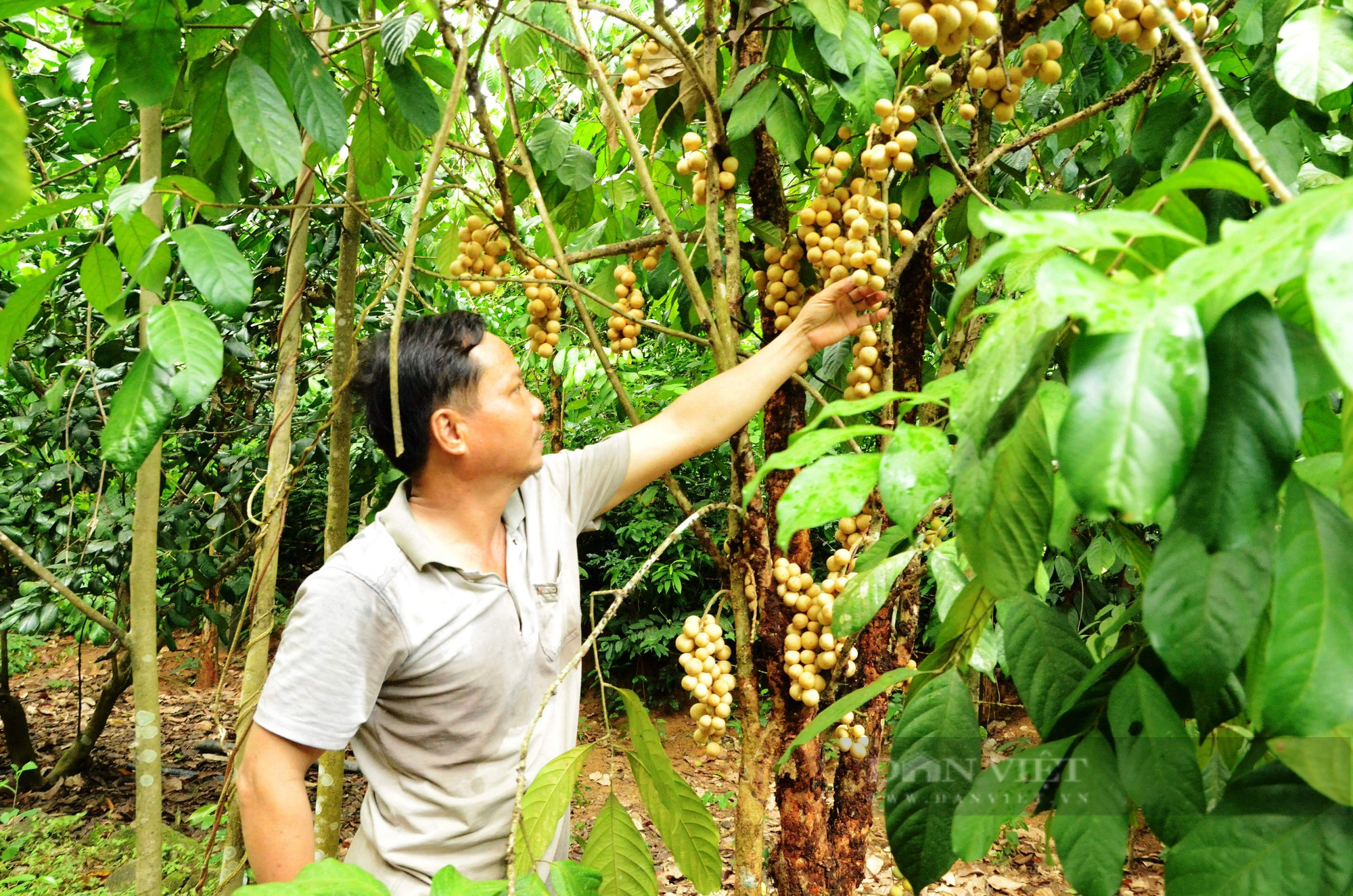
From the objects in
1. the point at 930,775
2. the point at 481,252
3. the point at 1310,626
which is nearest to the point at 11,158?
the point at 1310,626

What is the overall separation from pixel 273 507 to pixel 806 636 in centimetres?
100

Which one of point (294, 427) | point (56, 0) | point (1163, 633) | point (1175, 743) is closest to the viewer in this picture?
point (1163, 633)

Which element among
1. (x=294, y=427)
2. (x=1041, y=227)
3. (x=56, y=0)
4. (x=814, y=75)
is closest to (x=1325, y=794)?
(x=1041, y=227)

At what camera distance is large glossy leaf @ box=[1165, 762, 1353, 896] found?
43cm

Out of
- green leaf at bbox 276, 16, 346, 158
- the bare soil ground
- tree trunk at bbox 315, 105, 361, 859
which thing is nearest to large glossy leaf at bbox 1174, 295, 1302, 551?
green leaf at bbox 276, 16, 346, 158

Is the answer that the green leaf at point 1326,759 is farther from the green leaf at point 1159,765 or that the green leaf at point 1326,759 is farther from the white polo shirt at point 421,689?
the white polo shirt at point 421,689

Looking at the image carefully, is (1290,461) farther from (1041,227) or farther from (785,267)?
(785,267)

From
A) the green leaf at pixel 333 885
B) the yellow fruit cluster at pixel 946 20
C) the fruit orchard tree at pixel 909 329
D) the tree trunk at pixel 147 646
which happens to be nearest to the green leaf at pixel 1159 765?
the fruit orchard tree at pixel 909 329

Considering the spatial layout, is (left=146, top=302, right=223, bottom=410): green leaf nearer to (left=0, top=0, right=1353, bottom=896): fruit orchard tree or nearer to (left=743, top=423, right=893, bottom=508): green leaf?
(left=0, top=0, right=1353, bottom=896): fruit orchard tree

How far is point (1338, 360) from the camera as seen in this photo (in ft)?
0.92

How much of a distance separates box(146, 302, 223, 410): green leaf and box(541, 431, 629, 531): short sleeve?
71cm

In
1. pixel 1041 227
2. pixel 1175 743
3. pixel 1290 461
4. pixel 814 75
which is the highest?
pixel 814 75

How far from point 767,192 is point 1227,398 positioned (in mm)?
1059

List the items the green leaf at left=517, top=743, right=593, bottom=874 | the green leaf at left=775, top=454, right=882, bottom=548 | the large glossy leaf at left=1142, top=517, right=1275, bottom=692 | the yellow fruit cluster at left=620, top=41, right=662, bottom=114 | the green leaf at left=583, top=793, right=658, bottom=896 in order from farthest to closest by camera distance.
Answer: the yellow fruit cluster at left=620, top=41, right=662, bottom=114 < the green leaf at left=583, top=793, right=658, bottom=896 < the green leaf at left=517, top=743, right=593, bottom=874 < the green leaf at left=775, top=454, right=882, bottom=548 < the large glossy leaf at left=1142, top=517, right=1275, bottom=692
